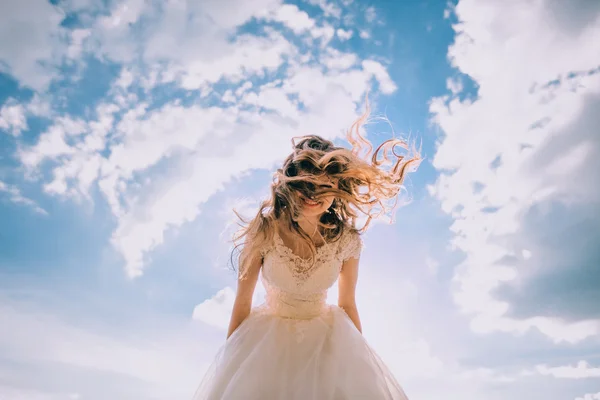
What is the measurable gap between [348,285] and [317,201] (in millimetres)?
951

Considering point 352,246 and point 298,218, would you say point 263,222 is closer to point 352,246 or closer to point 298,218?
point 298,218

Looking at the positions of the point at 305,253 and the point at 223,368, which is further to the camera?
the point at 305,253

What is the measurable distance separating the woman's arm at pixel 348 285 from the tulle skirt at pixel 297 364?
0.93ft

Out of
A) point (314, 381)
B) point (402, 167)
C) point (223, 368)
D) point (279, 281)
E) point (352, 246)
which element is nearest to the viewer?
point (314, 381)

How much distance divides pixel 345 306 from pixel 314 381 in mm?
1289

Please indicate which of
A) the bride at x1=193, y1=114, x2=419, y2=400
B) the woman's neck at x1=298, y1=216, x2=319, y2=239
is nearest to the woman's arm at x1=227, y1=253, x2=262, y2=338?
the bride at x1=193, y1=114, x2=419, y2=400

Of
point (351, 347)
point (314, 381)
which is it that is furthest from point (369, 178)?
point (314, 381)

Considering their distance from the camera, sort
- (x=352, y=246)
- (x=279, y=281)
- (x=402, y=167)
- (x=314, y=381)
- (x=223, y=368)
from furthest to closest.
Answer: (x=402, y=167), (x=352, y=246), (x=279, y=281), (x=223, y=368), (x=314, y=381)

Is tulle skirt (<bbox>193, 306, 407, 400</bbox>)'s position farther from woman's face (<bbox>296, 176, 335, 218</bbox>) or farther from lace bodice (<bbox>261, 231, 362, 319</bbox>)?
woman's face (<bbox>296, 176, 335, 218</bbox>)

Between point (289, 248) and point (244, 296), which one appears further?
point (289, 248)

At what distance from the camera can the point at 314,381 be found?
3.31 m

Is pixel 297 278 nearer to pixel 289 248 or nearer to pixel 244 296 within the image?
pixel 289 248

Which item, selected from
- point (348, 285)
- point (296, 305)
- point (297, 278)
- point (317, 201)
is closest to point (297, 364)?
point (296, 305)

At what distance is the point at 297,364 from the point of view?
3.55 metres
